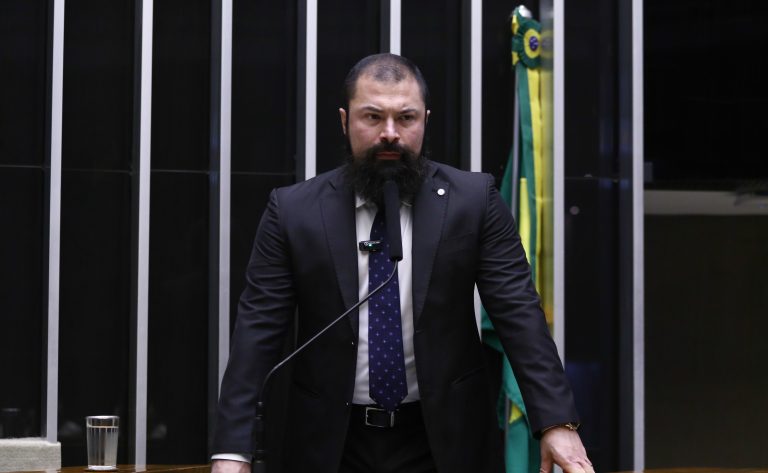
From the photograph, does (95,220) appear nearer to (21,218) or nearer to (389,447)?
(21,218)

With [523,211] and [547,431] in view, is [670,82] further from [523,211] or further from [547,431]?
[547,431]

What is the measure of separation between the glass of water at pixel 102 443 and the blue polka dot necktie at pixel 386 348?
208 centimetres

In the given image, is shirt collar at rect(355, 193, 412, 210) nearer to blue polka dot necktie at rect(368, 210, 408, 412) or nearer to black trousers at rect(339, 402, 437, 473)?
blue polka dot necktie at rect(368, 210, 408, 412)

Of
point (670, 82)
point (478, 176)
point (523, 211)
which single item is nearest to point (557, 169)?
point (523, 211)

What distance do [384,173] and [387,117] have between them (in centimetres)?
15

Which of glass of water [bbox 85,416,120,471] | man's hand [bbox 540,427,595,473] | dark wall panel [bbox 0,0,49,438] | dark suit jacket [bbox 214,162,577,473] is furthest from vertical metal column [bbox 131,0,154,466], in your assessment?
man's hand [bbox 540,427,595,473]

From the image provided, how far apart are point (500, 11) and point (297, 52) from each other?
114cm

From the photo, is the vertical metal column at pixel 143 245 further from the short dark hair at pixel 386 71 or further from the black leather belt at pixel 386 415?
the black leather belt at pixel 386 415

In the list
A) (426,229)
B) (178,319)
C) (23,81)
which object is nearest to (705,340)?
(178,319)

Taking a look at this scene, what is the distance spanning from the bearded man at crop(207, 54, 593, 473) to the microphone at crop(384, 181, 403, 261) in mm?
87

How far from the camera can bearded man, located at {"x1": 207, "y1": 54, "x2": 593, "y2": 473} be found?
137 inches

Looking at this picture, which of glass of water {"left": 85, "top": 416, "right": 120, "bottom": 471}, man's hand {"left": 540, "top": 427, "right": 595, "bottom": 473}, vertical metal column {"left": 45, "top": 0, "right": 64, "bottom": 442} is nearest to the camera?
man's hand {"left": 540, "top": 427, "right": 595, "bottom": 473}

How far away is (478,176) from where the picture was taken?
3.71 meters

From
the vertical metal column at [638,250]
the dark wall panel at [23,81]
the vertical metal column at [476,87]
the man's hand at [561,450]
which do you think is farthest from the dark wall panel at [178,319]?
the man's hand at [561,450]
